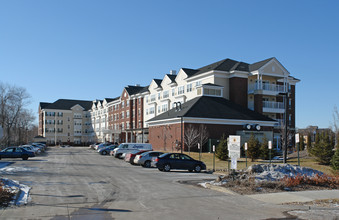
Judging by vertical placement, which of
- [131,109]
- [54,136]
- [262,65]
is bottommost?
[54,136]

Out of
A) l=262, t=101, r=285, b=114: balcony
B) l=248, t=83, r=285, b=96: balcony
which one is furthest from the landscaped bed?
l=262, t=101, r=285, b=114: balcony

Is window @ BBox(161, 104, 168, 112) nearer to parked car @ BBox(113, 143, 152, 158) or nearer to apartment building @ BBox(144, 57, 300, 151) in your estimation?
apartment building @ BBox(144, 57, 300, 151)

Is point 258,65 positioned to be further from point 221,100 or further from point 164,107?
point 164,107

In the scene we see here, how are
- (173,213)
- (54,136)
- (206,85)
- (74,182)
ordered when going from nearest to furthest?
(173,213) → (74,182) → (206,85) → (54,136)

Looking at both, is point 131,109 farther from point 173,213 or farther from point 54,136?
point 173,213

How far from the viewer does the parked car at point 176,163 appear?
24906 millimetres

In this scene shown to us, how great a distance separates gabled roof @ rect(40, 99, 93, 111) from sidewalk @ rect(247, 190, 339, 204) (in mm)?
112945

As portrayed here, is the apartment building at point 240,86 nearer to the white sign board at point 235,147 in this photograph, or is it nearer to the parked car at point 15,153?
the parked car at point 15,153

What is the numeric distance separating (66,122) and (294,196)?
113 m

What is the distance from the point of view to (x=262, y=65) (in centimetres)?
5316

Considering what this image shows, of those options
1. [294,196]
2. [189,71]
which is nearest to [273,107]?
[189,71]

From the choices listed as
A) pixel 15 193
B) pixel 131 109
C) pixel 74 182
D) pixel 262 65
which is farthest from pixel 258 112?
pixel 15 193

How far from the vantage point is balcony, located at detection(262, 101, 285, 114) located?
2140 inches

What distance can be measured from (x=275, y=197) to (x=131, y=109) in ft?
226
